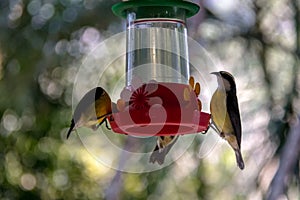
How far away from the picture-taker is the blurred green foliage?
3.32 meters

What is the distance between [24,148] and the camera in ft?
11.7

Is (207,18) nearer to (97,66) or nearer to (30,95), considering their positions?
(97,66)

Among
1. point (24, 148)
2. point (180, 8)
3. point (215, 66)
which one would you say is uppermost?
point (180, 8)

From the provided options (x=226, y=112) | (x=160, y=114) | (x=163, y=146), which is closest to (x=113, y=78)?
(x=163, y=146)

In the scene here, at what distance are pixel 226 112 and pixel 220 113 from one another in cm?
3

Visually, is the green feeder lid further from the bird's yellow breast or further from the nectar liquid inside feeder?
the bird's yellow breast

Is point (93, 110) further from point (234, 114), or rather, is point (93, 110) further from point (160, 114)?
point (234, 114)

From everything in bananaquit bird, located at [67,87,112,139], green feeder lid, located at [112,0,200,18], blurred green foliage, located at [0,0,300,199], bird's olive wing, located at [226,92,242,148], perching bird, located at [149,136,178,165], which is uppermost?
green feeder lid, located at [112,0,200,18]

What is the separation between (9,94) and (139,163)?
751 millimetres

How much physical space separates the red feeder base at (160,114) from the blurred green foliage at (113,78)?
1.37 meters

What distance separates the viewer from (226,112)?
2.14 metres

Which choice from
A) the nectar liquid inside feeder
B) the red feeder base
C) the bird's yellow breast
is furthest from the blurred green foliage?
the red feeder base

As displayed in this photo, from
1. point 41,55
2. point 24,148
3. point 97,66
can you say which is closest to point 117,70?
point 97,66

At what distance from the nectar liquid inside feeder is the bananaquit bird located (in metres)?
0.06
